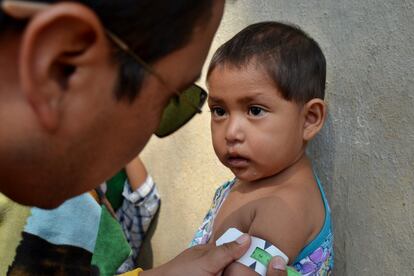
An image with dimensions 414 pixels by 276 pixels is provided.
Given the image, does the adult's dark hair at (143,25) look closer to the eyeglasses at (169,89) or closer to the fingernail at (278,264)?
the eyeglasses at (169,89)

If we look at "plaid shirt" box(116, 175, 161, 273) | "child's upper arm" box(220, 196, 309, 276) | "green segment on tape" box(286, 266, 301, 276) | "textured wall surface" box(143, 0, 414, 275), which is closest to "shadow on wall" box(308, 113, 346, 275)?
"textured wall surface" box(143, 0, 414, 275)

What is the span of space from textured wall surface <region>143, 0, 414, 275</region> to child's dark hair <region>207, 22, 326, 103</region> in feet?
0.30

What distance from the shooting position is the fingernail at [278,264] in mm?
1635

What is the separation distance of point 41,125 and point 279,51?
1.09 meters

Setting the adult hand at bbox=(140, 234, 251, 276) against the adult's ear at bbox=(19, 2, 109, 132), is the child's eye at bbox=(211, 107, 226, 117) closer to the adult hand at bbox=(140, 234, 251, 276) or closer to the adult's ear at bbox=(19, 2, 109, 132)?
the adult hand at bbox=(140, 234, 251, 276)

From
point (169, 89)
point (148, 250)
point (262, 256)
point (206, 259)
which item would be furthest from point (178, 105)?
point (148, 250)

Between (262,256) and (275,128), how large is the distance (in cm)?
39

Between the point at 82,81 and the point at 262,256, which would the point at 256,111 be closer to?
the point at 262,256

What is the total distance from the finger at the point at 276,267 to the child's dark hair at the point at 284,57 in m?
0.49

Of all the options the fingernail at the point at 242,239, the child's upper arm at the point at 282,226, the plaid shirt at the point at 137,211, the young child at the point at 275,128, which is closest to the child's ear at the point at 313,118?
the young child at the point at 275,128

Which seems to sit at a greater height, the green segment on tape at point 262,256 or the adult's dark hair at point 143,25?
the adult's dark hair at point 143,25

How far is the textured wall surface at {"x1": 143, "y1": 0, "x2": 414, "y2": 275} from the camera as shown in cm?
173

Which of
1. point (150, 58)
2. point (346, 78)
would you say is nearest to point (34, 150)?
point (150, 58)

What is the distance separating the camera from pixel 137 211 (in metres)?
3.18
